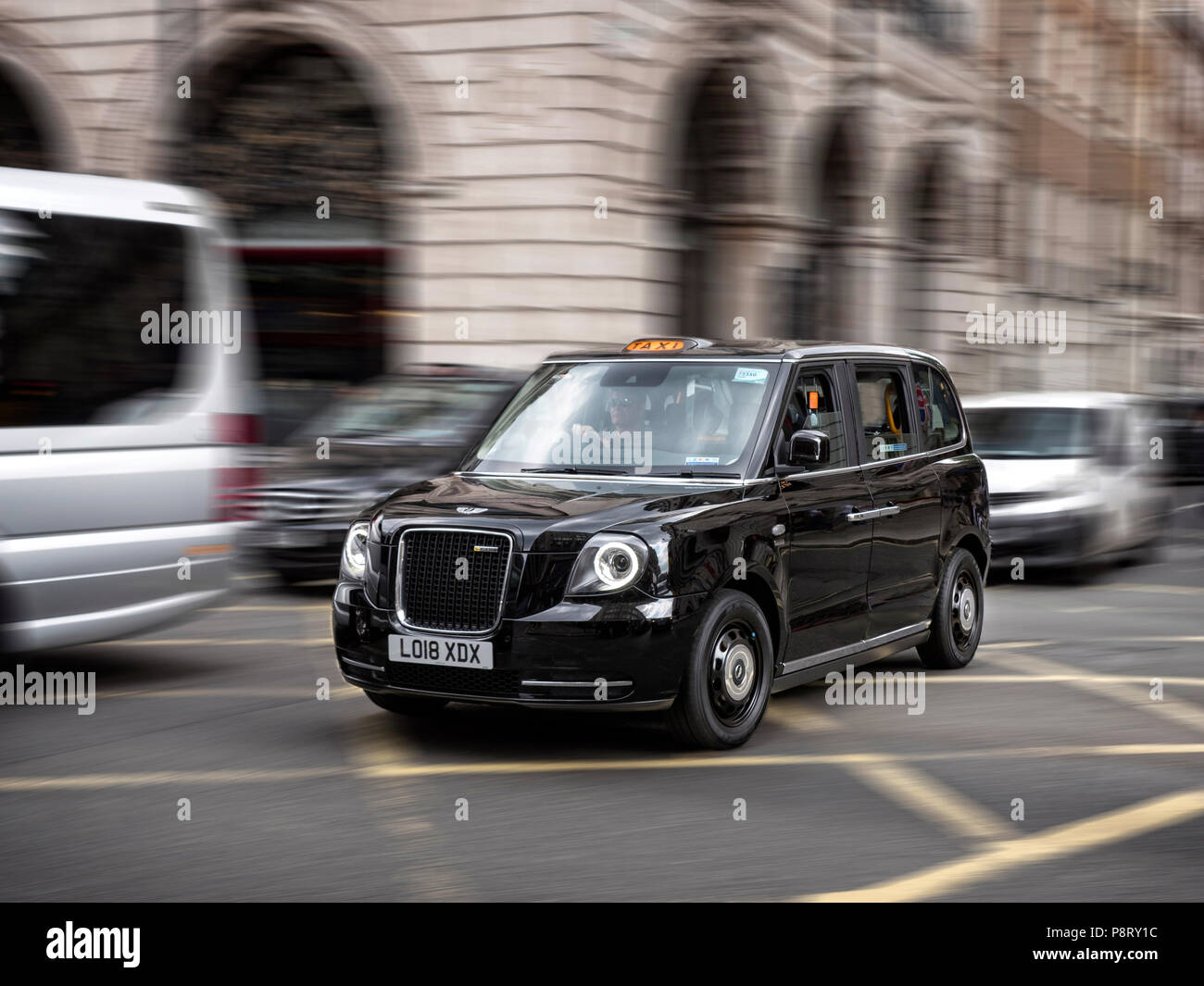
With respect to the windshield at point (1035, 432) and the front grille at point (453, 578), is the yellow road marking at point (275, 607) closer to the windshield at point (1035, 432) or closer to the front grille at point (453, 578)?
the front grille at point (453, 578)

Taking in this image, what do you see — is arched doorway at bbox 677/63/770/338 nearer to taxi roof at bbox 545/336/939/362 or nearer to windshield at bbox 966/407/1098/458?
windshield at bbox 966/407/1098/458

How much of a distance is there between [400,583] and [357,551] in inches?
15.0

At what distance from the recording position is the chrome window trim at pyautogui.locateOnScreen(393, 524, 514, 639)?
6.14 m

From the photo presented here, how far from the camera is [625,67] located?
18719mm

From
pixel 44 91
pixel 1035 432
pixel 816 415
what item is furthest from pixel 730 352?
pixel 44 91

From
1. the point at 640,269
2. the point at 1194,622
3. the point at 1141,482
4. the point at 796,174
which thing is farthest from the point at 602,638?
the point at 796,174

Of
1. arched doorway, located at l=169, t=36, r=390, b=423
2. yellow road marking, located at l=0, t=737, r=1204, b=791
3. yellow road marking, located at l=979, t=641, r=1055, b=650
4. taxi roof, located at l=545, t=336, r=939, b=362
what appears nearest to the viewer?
yellow road marking, located at l=0, t=737, r=1204, b=791

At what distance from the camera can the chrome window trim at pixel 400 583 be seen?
242 inches

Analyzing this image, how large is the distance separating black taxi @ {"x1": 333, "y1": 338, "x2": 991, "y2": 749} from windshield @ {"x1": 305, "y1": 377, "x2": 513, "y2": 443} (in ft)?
13.2

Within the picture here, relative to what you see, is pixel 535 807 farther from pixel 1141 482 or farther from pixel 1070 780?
pixel 1141 482

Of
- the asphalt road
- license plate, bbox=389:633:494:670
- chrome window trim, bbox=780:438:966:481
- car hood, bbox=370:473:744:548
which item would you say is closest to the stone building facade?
chrome window trim, bbox=780:438:966:481

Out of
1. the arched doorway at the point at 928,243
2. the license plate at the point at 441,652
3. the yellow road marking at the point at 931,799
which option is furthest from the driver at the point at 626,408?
the arched doorway at the point at 928,243

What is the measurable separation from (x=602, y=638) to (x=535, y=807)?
0.77 meters

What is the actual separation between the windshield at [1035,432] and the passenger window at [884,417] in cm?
534
